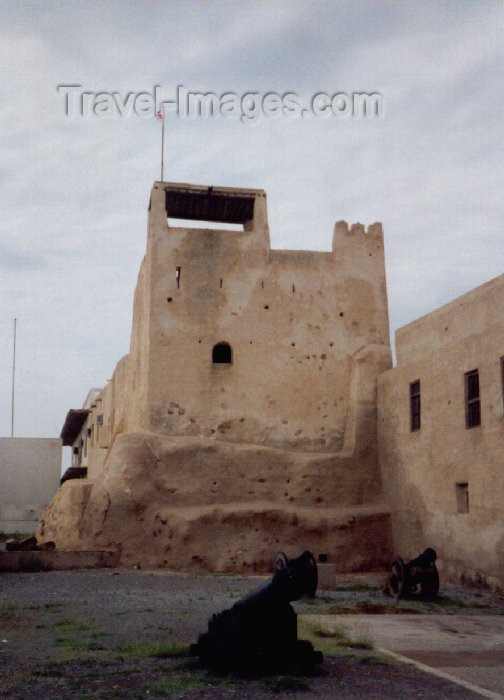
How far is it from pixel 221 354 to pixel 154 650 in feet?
48.6

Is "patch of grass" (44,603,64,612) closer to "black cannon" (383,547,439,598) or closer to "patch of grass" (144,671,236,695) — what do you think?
"patch of grass" (144,671,236,695)

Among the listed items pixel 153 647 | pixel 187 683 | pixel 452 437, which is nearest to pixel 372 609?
pixel 153 647

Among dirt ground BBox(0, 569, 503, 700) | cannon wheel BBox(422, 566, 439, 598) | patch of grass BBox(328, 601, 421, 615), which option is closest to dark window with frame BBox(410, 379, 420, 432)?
dirt ground BBox(0, 569, 503, 700)

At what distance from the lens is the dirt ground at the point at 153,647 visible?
5.85 m

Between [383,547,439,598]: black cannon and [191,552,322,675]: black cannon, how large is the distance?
687 centimetres

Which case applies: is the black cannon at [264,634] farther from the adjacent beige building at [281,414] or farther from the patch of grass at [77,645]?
the adjacent beige building at [281,414]

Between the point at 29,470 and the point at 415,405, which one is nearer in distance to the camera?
the point at 415,405

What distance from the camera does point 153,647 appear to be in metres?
7.50

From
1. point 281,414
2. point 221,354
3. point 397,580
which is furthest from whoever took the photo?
Answer: point 221,354

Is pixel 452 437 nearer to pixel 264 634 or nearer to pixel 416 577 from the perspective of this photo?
pixel 416 577

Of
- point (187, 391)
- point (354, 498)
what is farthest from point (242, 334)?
point (354, 498)

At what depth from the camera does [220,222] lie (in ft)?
80.1

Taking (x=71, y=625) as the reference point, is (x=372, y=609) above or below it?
below

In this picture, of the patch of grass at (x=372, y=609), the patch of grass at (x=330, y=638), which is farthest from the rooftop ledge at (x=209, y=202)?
the patch of grass at (x=330, y=638)
